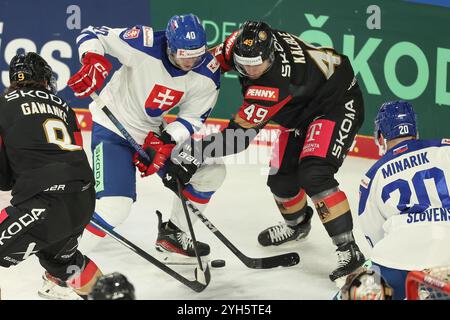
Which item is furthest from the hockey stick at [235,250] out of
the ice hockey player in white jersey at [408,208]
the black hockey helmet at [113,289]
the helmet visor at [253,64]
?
the black hockey helmet at [113,289]

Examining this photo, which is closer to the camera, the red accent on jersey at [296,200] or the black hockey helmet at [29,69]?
the black hockey helmet at [29,69]

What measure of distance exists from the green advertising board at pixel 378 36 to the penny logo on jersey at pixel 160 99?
7.11 feet

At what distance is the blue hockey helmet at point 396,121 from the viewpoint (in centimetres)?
379

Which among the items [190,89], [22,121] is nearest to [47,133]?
[22,121]

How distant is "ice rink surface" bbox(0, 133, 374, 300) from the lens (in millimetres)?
4348

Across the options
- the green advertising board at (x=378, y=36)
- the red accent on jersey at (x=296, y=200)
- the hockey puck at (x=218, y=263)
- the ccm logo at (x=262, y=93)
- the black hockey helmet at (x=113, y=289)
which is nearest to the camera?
the black hockey helmet at (x=113, y=289)

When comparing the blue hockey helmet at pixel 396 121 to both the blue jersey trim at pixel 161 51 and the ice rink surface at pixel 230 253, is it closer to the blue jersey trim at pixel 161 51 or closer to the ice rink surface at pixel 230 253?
the ice rink surface at pixel 230 253

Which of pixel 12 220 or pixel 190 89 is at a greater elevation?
pixel 190 89

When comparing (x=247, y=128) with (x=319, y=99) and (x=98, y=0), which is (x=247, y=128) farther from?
(x=98, y=0)

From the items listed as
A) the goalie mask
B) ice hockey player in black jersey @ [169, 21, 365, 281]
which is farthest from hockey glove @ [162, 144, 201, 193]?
the goalie mask

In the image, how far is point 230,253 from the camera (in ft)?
16.1

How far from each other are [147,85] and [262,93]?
1.98 feet
